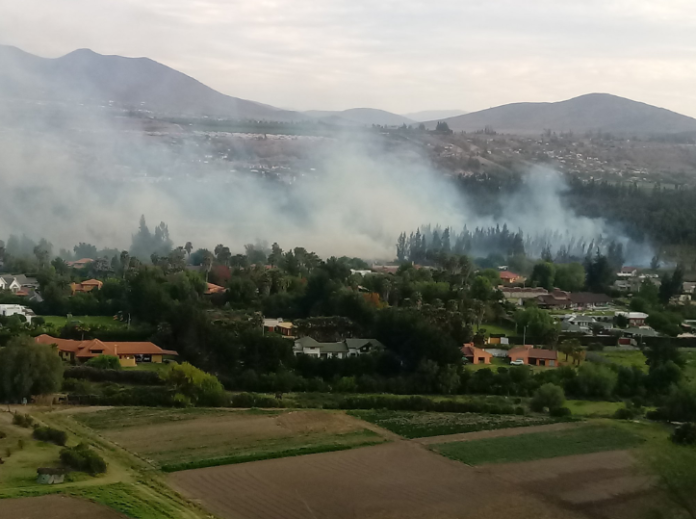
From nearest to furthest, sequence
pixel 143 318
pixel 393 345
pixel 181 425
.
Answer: pixel 181 425, pixel 393 345, pixel 143 318

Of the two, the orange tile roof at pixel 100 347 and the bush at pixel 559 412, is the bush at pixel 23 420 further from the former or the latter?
the bush at pixel 559 412

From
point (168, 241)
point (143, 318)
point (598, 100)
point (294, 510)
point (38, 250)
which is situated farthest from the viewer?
point (598, 100)

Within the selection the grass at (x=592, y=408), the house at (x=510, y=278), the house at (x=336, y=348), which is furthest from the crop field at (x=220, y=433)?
the house at (x=510, y=278)

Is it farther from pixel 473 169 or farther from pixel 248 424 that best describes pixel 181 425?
pixel 473 169

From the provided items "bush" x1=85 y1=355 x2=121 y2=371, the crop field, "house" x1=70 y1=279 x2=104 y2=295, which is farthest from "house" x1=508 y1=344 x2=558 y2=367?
"house" x1=70 y1=279 x2=104 y2=295

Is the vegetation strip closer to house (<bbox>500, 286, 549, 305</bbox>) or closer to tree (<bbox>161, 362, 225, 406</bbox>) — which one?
tree (<bbox>161, 362, 225, 406</bbox>)

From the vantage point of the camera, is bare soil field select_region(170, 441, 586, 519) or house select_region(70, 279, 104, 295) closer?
bare soil field select_region(170, 441, 586, 519)

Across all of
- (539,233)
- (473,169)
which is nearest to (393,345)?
(539,233)
